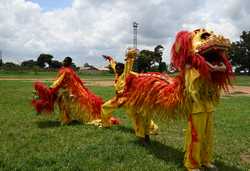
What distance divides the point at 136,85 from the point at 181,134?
2585mm

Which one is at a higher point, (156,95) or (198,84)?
(198,84)

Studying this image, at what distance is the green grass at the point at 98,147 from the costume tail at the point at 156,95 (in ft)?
1.50

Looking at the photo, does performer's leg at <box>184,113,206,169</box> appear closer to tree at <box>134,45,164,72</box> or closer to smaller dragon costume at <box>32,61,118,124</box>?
tree at <box>134,45,164,72</box>

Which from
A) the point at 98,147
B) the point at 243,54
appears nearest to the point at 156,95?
the point at 98,147

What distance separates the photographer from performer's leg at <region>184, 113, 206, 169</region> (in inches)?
270

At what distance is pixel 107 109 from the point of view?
10.5m

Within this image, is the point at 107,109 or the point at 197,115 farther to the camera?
the point at 107,109

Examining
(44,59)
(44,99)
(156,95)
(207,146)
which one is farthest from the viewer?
(44,59)

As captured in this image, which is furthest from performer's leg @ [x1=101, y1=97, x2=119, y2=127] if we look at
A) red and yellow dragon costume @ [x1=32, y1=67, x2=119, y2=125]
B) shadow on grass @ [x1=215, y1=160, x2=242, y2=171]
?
shadow on grass @ [x1=215, y1=160, x2=242, y2=171]

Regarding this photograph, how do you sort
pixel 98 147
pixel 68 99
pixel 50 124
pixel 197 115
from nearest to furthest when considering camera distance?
pixel 197 115 → pixel 98 147 → pixel 68 99 → pixel 50 124

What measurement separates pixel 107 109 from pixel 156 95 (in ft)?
9.06

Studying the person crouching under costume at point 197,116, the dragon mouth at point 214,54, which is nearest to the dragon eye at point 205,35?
the dragon mouth at point 214,54

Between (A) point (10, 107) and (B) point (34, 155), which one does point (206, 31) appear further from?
(A) point (10, 107)

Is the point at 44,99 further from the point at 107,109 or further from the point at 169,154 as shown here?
the point at 169,154
